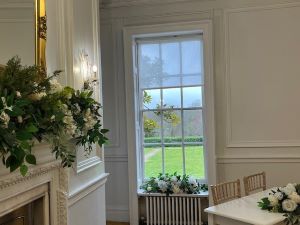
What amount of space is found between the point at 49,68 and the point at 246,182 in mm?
2226

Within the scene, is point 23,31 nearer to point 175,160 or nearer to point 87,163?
point 87,163

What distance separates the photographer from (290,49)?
177 inches

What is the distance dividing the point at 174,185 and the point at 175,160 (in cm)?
38

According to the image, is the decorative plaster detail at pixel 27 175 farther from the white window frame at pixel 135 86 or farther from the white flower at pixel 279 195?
the white window frame at pixel 135 86

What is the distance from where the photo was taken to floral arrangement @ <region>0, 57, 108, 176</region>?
1706 millimetres

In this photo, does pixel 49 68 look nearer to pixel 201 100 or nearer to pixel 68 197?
pixel 68 197

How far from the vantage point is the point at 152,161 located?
507cm

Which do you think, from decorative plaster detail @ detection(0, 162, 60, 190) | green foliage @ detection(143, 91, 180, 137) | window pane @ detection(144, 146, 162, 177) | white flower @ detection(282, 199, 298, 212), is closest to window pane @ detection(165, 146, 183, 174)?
window pane @ detection(144, 146, 162, 177)

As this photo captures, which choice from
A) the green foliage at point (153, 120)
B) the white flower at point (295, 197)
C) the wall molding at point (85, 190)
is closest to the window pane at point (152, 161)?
the green foliage at point (153, 120)

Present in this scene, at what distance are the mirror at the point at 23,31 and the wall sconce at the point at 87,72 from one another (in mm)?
605

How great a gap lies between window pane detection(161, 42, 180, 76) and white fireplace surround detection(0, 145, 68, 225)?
2.61 metres

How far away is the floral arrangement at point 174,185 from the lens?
15.6ft

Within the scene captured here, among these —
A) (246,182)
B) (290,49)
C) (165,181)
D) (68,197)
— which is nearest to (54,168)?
(68,197)

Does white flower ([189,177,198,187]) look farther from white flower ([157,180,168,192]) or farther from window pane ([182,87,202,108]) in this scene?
window pane ([182,87,202,108])
